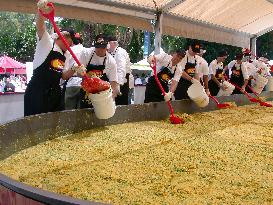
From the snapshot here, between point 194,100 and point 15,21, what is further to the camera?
point 15,21

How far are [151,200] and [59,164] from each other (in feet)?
2.82

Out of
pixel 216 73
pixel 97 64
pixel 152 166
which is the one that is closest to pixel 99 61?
pixel 97 64

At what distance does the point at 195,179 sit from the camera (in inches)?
93.3

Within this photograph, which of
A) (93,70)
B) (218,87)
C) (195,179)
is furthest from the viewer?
(218,87)

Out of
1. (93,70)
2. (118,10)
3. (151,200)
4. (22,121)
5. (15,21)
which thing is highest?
(15,21)

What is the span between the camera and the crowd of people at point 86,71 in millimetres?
3592

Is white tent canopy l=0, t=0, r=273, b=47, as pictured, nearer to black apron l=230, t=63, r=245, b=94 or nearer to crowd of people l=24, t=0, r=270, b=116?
crowd of people l=24, t=0, r=270, b=116

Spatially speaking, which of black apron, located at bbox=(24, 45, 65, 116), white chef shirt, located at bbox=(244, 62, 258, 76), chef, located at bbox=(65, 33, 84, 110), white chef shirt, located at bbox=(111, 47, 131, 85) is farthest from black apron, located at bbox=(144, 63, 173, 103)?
white chef shirt, located at bbox=(244, 62, 258, 76)

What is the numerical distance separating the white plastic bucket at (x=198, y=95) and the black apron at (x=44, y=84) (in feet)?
8.12

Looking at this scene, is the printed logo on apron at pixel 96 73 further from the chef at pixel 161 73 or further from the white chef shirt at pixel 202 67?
the white chef shirt at pixel 202 67

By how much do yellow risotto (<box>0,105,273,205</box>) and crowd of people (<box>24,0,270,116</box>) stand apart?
0.52m

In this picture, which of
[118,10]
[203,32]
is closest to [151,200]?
[118,10]

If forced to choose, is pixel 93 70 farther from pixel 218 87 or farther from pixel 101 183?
pixel 218 87

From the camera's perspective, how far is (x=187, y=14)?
8391mm
